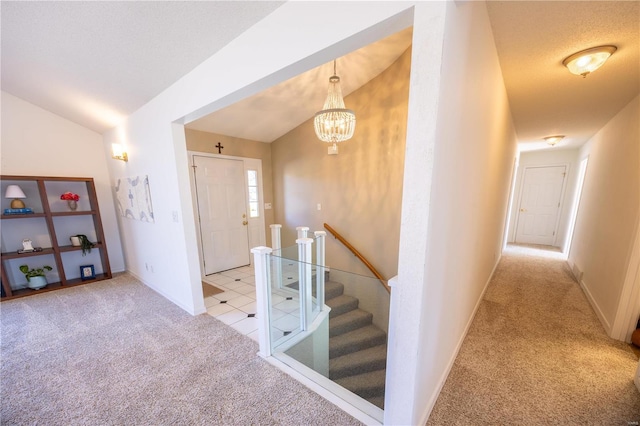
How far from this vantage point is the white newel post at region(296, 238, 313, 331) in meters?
2.26

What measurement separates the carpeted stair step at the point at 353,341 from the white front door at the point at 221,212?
8.17 ft

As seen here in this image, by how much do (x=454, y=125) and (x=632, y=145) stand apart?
2771 millimetres

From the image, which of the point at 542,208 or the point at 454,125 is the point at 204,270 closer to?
the point at 454,125

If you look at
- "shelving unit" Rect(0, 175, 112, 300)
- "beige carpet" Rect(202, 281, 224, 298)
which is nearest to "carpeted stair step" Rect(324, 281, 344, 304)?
"beige carpet" Rect(202, 281, 224, 298)

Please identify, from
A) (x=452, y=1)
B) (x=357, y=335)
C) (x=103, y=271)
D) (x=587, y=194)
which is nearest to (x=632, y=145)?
(x=587, y=194)

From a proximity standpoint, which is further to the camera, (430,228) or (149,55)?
(149,55)

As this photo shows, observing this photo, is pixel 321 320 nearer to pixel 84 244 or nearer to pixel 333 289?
pixel 333 289

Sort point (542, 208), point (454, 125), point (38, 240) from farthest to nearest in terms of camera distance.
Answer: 1. point (542, 208)
2. point (38, 240)
3. point (454, 125)

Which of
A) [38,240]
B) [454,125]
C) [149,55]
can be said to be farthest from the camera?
[38,240]

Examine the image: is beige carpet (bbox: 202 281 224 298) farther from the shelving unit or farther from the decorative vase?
the decorative vase

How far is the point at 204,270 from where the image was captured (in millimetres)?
3840

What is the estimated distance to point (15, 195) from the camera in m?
3.02

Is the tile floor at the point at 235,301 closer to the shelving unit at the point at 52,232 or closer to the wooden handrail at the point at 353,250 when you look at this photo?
the wooden handrail at the point at 353,250

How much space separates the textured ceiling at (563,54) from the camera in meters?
1.27
